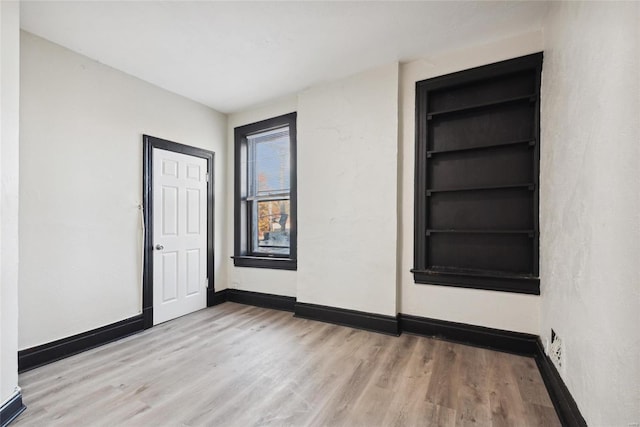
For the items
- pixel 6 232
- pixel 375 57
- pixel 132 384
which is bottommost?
pixel 132 384

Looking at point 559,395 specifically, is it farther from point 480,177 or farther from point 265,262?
point 265,262

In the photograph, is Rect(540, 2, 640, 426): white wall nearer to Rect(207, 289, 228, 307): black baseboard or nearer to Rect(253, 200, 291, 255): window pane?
Rect(253, 200, 291, 255): window pane

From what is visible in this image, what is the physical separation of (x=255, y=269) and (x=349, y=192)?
5.87 feet

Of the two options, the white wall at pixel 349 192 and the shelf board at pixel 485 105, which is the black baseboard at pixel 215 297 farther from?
the shelf board at pixel 485 105

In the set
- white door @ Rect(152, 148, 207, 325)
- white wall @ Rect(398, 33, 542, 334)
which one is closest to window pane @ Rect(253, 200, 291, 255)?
white door @ Rect(152, 148, 207, 325)

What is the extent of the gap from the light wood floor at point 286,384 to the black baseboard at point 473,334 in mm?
79

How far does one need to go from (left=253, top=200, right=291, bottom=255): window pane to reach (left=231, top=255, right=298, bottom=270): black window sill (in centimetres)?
15

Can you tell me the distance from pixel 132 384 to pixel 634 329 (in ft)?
9.03

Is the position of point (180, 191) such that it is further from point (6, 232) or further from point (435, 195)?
point (435, 195)

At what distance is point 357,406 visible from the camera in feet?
5.67

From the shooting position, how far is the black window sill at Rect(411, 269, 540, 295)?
7.69 ft

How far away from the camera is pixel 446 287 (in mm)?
2684

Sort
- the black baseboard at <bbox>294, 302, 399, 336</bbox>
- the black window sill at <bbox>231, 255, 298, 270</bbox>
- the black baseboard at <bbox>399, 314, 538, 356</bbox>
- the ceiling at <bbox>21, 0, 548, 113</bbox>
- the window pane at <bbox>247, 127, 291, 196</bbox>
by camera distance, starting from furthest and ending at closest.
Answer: the window pane at <bbox>247, 127, 291, 196</bbox> < the black window sill at <bbox>231, 255, 298, 270</bbox> < the black baseboard at <bbox>294, 302, 399, 336</bbox> < the black baseboard at <bbox>399, 314, 538, 356</bbox> < the ceiling at <bbox>21, 0, 548, 113</bbox>

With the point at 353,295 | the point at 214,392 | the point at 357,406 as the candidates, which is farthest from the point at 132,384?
the point at 353,295
